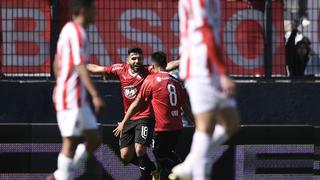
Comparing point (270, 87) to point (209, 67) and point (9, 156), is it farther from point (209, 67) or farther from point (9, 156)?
point (209, 67)

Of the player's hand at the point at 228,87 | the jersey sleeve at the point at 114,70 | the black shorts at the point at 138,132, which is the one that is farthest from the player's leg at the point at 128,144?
the player's hand at the point at 228,87

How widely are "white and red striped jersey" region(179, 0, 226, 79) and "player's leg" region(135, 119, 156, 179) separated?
3592 mm

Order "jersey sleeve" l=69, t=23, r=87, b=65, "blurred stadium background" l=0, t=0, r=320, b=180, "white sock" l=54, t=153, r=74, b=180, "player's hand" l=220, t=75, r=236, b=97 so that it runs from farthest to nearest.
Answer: "blurred stadium background" l=0, t=0, r=320, b=180, "white sock" l=54, t=153, r=74, b=180, "jersey sleeve" l=69, t=23, r=87, b=65, "player's hand" l=220, t=75, r=236, b=97

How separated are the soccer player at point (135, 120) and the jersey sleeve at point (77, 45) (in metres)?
3.46

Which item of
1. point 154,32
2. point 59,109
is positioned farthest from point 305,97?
point 59,109

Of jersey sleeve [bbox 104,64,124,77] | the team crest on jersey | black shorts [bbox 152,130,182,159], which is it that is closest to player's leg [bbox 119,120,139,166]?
the team crest on jersey

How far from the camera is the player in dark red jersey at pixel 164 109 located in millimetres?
12414

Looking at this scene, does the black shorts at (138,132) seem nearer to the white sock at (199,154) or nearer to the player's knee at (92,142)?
the player's knee at (92,142)

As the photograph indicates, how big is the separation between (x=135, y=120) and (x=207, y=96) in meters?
4.25

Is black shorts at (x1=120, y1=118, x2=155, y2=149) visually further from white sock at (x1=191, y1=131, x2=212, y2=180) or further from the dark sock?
white sock at (x1=191, y1=131, x2=212, y2=180)

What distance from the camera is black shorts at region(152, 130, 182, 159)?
40.8ft

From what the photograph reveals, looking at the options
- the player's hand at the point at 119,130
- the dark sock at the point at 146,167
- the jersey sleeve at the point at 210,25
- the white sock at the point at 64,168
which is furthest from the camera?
the dark sock at the point at 146,167

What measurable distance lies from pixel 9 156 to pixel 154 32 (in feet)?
14.2

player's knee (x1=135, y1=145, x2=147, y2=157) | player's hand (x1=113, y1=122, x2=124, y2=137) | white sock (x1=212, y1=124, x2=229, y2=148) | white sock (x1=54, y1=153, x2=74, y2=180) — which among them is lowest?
player's knee (x1=135, y1=145, x2=147, y2=157)
